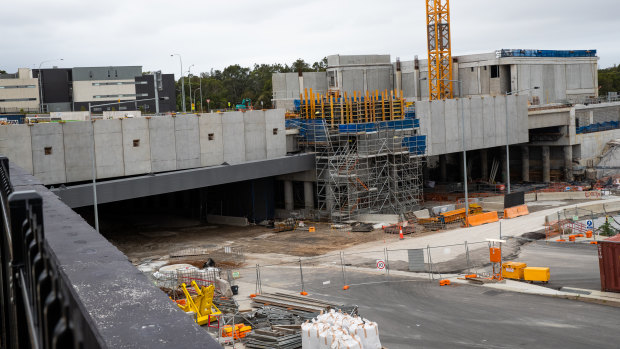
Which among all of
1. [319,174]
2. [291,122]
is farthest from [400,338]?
[291,122]

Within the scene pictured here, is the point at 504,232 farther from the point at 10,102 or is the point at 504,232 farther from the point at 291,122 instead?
the point at 10,102

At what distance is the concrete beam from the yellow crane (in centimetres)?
3463

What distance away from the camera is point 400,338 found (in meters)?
23.1

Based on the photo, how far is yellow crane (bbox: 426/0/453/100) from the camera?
84562 mm

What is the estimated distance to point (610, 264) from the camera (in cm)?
2784

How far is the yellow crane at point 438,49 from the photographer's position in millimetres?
84562

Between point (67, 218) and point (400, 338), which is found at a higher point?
point (67, 218)

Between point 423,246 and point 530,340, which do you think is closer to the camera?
point 530,340

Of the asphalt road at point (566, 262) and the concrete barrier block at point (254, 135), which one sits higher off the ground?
the concrete barrier block at point (254, 135)

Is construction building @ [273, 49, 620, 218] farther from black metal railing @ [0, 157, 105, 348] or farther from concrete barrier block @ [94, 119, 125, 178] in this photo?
black metal railing @ [0, 157, 105, 348]

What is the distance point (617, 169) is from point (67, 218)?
7801 centimetres

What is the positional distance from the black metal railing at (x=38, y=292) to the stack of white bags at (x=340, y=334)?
1545 cm

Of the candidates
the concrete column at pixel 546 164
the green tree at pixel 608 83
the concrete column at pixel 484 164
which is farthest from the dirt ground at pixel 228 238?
the green tree at pixel 608 83

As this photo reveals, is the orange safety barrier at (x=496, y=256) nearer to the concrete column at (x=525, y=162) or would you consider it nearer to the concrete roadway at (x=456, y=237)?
the concrete roadway at (x=456, y=237)
